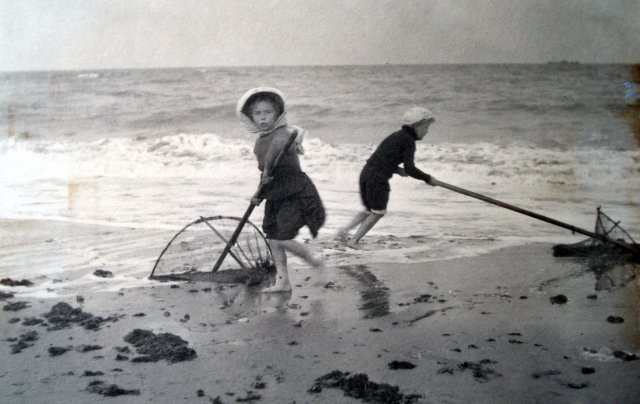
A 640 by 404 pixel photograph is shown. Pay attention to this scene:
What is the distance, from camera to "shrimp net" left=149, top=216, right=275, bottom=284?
3.48m

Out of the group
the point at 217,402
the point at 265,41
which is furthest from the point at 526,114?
the point at 217,402

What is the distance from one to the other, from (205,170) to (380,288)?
1352 mm

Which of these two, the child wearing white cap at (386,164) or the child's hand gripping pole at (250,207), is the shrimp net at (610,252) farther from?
the child's hand gripping pole at (250,207)

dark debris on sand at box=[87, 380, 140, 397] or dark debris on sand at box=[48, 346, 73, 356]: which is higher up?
dark debris on sand at box=[48, 346, 73, 356]

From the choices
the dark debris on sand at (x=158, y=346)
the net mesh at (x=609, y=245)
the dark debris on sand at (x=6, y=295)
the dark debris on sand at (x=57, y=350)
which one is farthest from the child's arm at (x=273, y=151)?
the net mesh at (x=609, y=245)

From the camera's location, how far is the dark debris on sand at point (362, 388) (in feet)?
8.46

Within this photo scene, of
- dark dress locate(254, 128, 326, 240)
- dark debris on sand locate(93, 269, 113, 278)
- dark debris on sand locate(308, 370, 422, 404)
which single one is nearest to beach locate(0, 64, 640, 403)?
dark debris on sand locate(93, 269, 113, 278)

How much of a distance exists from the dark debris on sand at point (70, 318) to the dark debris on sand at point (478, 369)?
1.84m

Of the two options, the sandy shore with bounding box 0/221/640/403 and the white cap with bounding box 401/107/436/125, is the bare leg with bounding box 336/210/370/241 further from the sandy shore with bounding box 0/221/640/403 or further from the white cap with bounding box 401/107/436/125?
the white cap with bounding box 401/107/436/125

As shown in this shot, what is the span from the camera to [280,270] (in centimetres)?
340

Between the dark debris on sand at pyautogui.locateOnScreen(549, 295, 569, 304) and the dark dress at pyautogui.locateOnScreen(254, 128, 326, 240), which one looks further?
the dark dress at pyautogui.locateOnScreen(254, 128, 326, 240)

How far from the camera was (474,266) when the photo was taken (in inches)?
137

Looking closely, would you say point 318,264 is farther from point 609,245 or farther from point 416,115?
point 609,245

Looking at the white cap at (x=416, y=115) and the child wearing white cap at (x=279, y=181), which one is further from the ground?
the white cap at (x=416, y=115)
